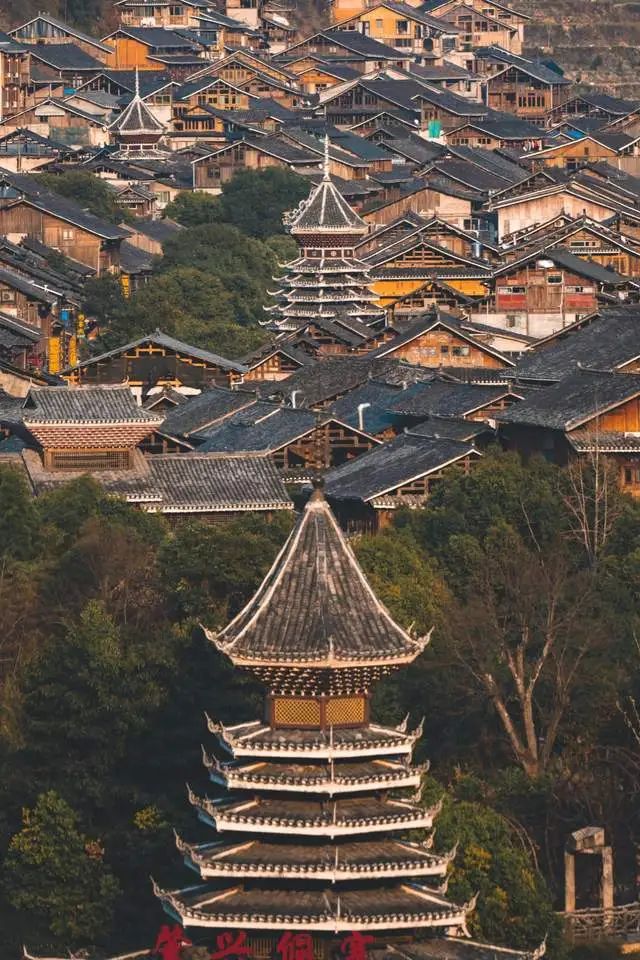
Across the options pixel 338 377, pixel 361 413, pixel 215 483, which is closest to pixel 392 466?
pixel 215 483

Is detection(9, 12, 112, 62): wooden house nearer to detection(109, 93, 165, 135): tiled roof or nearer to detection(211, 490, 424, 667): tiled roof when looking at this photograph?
detection(109, 93, 165, 135): tiled roof

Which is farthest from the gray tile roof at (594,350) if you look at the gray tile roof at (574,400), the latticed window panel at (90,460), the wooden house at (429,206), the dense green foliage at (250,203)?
the wooden house at (429,206)

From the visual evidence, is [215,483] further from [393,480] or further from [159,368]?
[159,368]

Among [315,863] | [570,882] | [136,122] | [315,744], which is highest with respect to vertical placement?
[136,122]

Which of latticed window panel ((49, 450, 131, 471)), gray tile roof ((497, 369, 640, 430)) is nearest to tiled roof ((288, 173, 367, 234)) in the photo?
gray tile roof ((497, 369, 640, 430))

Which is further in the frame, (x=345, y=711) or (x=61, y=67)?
(x=61, y=67)

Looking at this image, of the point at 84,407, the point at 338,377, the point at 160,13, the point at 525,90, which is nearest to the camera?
the point at 84,407

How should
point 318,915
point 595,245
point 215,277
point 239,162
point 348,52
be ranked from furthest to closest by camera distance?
point 348,52 < point 239,162 < point 595,245 < point 215,277 < point 318,915
